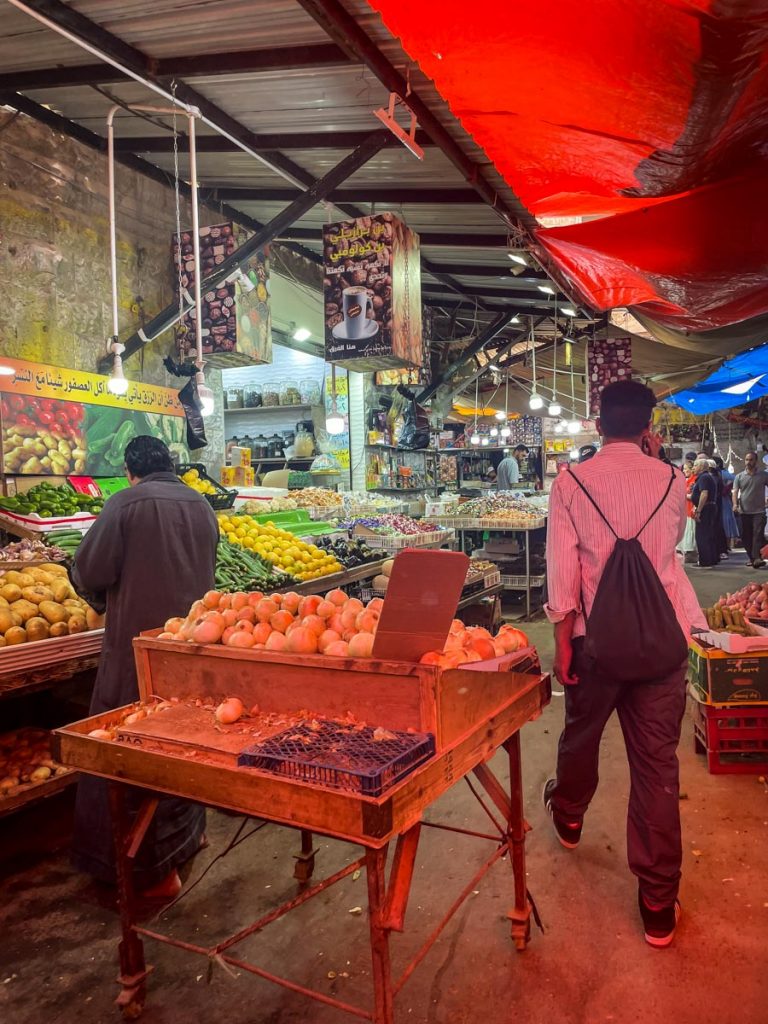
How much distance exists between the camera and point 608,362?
11.8m

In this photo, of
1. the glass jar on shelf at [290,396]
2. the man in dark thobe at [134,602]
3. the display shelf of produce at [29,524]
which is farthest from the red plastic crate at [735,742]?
the glass jar on shelf at [290,396]

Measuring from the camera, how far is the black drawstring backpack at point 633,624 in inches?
105

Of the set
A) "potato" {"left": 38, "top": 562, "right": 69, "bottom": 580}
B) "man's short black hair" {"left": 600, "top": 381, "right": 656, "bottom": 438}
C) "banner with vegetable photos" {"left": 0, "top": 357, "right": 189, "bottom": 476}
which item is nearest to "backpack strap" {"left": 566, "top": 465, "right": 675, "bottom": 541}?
"man's short black hair" {"left": 600, "top": 381, "right": 656, "bottom": 438}

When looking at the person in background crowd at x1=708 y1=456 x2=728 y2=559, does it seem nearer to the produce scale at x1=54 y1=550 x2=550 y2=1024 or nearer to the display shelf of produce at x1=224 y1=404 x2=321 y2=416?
the display shelf of produce at x1=224 y1=404 x2=321 y2=416

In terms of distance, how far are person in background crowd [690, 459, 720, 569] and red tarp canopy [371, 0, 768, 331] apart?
949cm

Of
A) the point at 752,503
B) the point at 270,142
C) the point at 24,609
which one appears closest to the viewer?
the point at 24,609

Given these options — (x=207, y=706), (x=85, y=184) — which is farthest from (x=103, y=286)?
(x=207, y=706)

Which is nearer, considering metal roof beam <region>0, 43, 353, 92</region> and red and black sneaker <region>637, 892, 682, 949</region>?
red and black sneaker <region>637, 892, 682, 949</region>

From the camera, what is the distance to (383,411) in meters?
12.1

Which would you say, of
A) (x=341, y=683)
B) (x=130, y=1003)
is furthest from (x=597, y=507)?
(x=130, y=1003)

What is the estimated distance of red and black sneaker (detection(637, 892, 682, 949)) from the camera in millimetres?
2711

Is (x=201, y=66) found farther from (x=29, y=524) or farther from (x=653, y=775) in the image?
(x=653, y=775)

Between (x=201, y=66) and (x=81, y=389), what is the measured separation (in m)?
2.91

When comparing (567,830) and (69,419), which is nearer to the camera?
(567,830)
